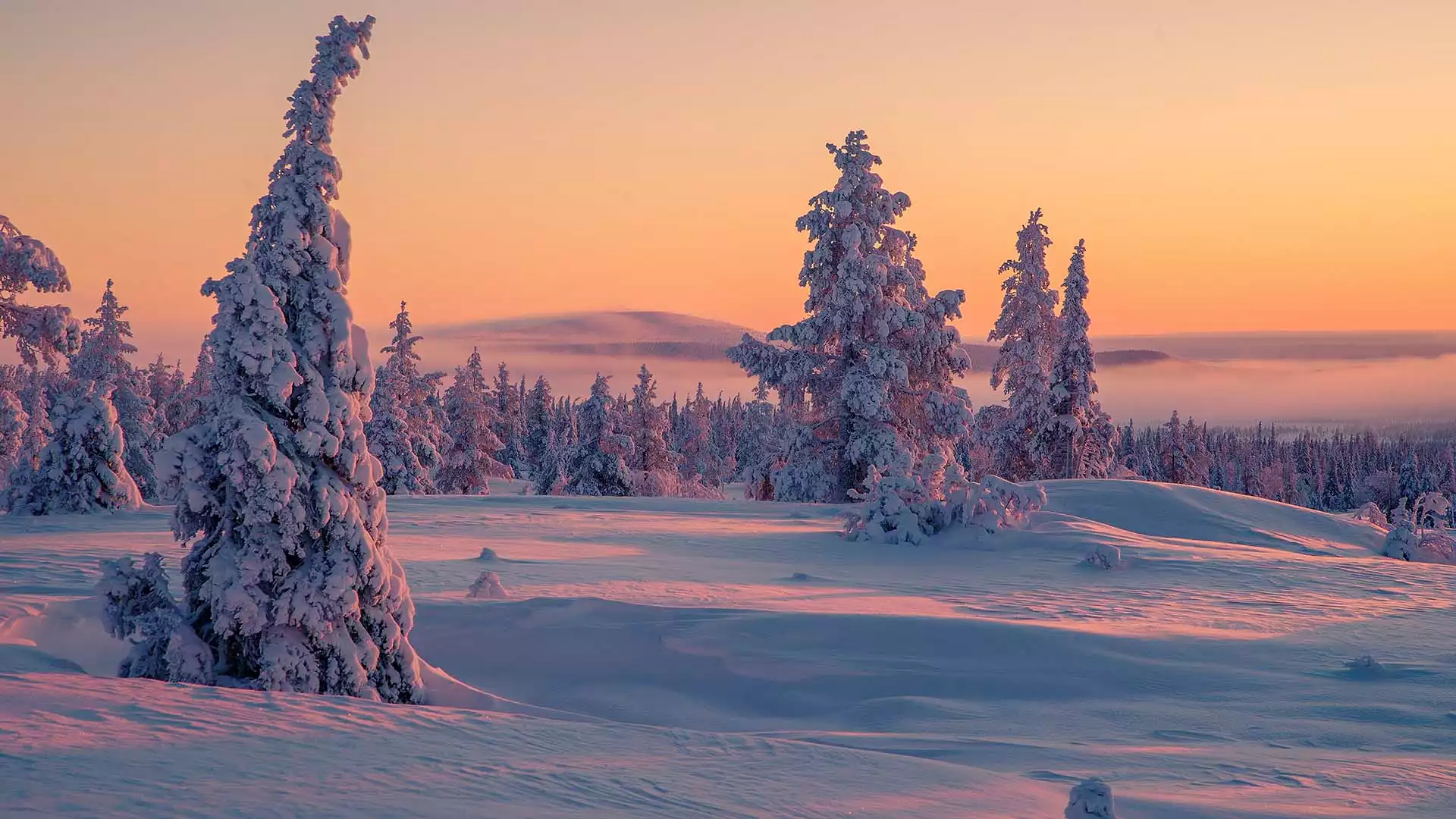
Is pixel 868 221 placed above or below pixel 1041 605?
above

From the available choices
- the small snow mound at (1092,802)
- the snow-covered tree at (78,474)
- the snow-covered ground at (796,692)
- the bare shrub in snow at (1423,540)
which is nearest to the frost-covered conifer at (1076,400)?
the bare shrub in snow at (1423,540)

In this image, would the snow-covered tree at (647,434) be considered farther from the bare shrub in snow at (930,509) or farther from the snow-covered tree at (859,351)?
the bare shrub in snow at (930,509)

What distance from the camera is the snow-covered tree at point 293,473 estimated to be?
7.86 metres

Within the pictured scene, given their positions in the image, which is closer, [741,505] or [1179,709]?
[1179,709]

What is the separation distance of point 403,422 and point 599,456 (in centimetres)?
840

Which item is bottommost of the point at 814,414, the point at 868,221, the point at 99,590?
the point at 99,590

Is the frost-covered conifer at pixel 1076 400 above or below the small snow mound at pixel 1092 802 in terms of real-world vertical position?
above

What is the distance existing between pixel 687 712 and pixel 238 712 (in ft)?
12.4

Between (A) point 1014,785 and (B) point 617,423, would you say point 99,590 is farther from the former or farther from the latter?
(B) point 617,423

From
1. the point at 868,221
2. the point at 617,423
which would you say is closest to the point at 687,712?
the point at 868,221

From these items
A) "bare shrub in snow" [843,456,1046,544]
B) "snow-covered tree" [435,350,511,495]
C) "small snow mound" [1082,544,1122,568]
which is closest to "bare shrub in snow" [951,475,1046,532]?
"bare shrub in snow" [843,456,1046,544]

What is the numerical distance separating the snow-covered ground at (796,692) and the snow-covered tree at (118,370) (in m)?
30.7

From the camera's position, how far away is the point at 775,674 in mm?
9555

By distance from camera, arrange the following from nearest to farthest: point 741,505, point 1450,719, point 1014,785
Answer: point 1014,785 < point 1450,719 < point 741,505
